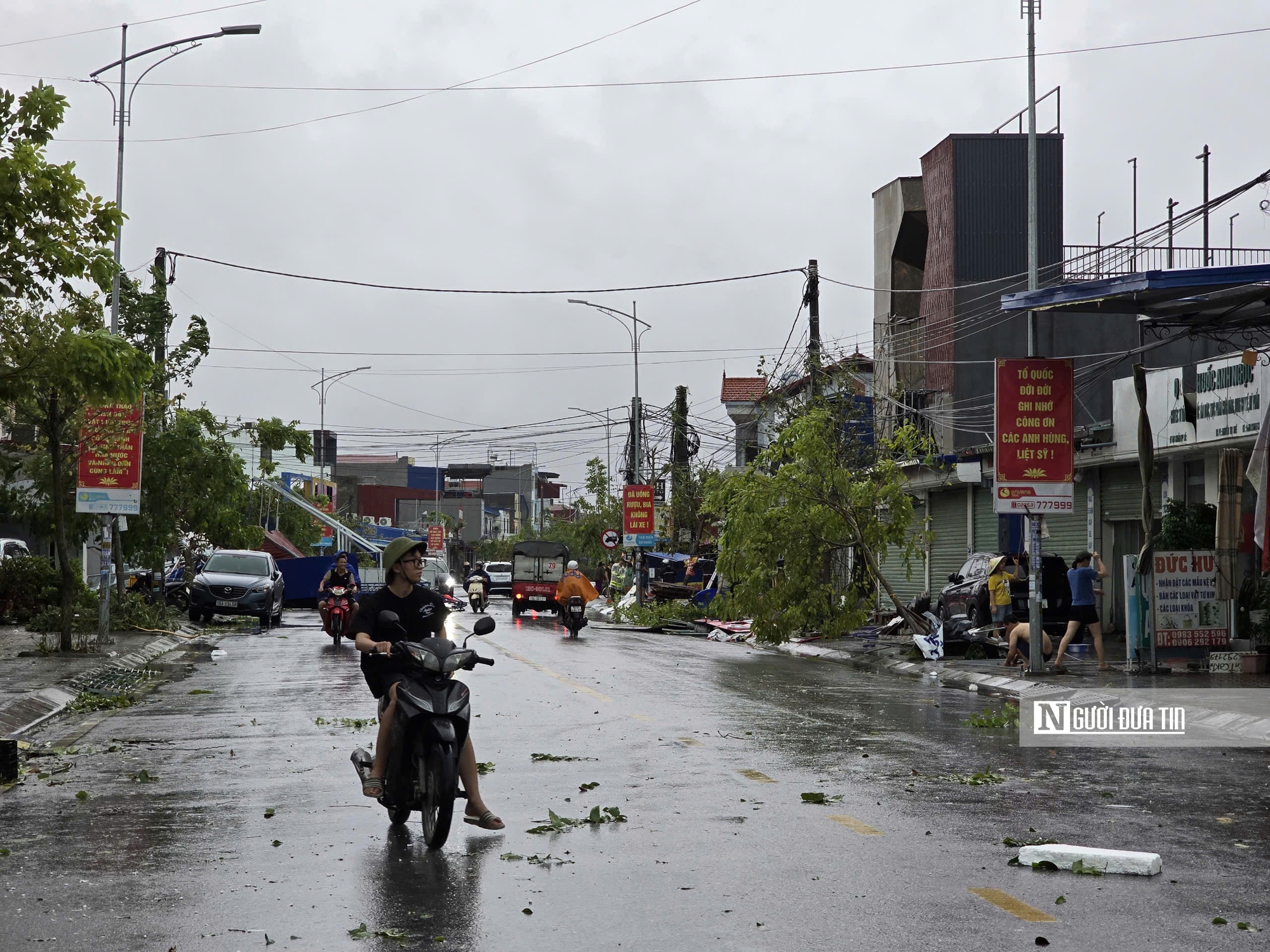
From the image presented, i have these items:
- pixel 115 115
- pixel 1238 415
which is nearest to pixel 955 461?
pixel 1238 415

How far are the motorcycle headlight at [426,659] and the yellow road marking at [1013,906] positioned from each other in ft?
10.2

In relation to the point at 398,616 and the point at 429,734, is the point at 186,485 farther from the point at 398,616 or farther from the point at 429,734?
the point at 429,734

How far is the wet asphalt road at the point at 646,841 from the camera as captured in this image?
633 cm

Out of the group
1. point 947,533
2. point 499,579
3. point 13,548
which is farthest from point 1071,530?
point 499,579

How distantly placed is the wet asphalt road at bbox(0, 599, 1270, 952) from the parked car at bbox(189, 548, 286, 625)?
2185cm

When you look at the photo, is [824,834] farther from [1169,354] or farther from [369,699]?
[1169,354]

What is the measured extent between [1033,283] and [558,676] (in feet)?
29.1

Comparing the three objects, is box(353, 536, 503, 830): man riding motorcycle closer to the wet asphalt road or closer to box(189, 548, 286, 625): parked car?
the wet asphalt road

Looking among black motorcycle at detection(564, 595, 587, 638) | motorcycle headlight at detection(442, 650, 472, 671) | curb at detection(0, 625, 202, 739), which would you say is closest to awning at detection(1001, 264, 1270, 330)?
motorcycle headlight at detection(442, 650, 472, 671)

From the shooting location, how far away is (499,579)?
82125mm

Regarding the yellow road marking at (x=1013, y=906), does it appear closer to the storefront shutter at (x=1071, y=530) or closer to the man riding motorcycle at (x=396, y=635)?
the man riding motorcycle at (x=396, y=635)

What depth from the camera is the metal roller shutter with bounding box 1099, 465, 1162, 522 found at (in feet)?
98.1

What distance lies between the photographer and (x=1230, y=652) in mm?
21109

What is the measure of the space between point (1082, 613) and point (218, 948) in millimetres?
18145
